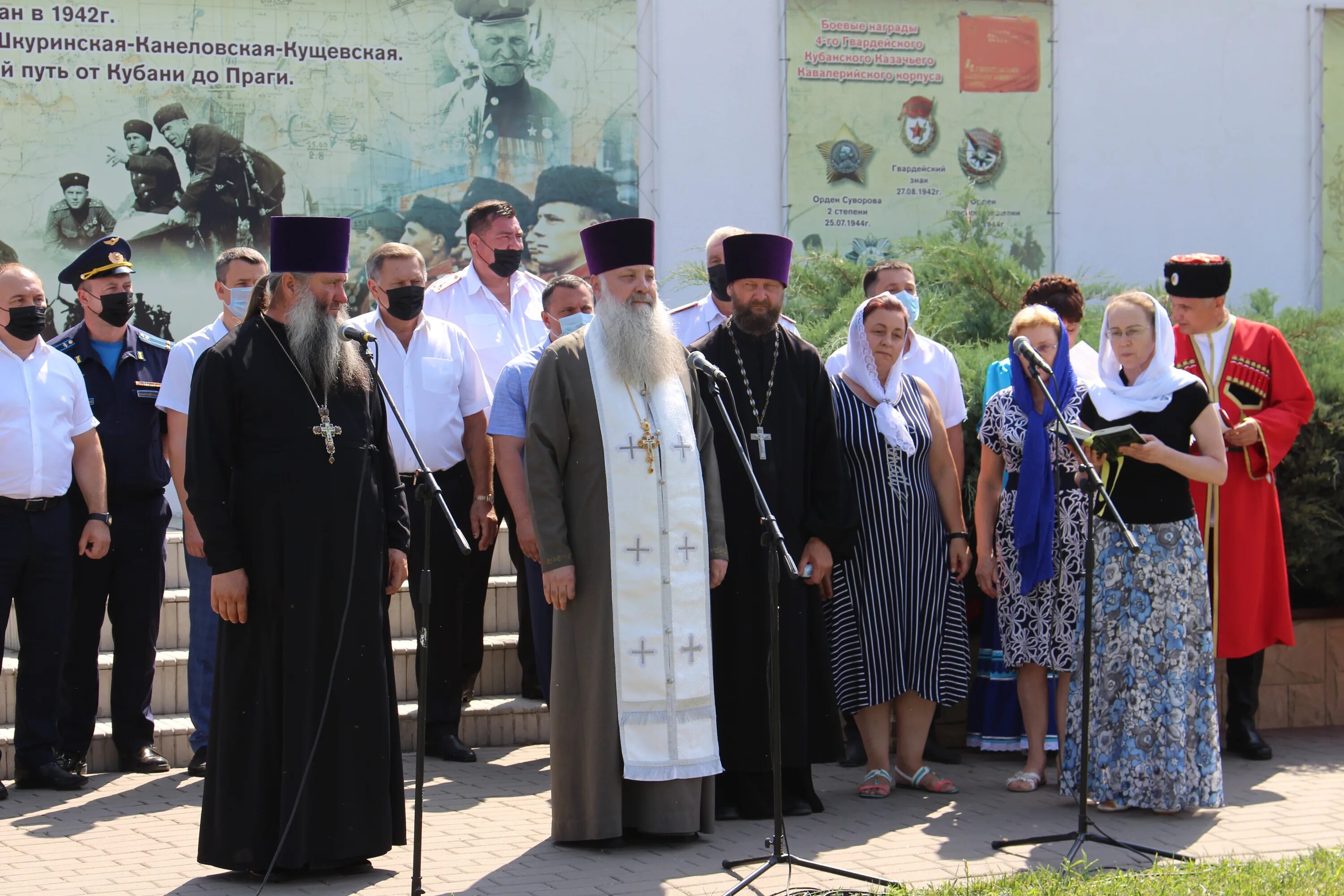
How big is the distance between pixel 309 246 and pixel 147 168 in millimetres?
5343

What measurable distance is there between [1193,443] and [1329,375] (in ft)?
6.94

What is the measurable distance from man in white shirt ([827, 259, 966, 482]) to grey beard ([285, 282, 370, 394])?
2.71 metres

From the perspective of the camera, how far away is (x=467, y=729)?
24.5 feet

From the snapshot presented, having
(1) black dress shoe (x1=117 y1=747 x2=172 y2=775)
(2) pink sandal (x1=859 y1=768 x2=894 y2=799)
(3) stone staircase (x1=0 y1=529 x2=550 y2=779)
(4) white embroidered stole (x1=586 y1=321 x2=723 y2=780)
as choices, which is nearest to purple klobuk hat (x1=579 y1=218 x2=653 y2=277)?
(4) white embroidered stole (x1=586 y1=321 x2=723 y2=780)

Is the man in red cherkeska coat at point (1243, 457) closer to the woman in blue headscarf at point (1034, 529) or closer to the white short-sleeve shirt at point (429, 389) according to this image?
the woman in blue headscarf at point (1034, 529)

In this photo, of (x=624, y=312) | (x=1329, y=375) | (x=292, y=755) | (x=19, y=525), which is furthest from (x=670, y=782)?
(x=1329, y=375)

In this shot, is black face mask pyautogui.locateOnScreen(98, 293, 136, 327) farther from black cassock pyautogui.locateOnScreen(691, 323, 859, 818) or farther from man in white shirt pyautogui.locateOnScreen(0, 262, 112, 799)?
black cassock pyautogui.locateOnScreen(691, 323, 859, 818)

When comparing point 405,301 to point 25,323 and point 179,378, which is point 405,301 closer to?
point 179,378

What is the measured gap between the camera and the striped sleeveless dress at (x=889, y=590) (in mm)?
6395

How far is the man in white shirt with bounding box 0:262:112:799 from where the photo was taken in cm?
656

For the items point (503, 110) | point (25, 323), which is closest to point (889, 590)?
point (25, 323)

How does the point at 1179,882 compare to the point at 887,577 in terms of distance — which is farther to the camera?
the point at 887,577

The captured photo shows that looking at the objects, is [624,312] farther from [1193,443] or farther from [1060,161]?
[1060,161]

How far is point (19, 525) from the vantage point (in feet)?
21.6
